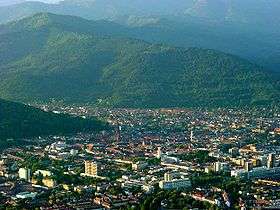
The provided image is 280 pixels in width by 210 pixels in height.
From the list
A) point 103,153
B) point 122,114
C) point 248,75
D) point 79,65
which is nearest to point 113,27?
point 79,65

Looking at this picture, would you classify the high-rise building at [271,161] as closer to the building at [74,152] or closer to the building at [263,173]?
the building at [263,173]

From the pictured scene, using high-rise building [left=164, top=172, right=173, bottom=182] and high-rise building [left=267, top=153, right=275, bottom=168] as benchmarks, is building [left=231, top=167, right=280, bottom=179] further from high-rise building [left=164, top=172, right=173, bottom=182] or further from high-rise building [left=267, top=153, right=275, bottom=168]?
high-rise building [left=164, top=172, right=173, bottom=182]

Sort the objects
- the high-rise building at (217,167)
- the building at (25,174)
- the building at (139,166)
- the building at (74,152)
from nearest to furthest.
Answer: the building at (25,174) → the high-rise building at (217,167) → the building at (139,166) → the building at (74,152)

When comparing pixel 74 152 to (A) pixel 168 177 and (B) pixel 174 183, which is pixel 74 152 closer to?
(A) pixel 168 177

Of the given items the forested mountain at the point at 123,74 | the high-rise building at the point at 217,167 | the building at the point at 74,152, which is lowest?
the forested mountain at the point at 123,74

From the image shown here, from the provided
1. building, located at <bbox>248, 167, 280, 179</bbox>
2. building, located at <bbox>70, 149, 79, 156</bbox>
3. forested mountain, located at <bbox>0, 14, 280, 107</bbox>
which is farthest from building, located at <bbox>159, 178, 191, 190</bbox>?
forested mountain, located at <bbox>0, 14, 280, 107</bbox>

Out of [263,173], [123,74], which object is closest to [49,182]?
[263,173]

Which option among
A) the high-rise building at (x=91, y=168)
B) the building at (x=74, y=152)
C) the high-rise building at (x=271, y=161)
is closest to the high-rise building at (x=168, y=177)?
the high-rise building at (x=91, y=168)
